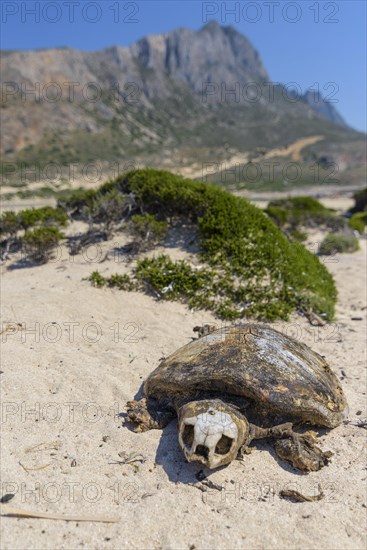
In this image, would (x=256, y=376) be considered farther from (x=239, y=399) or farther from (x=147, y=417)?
(x=147, y=417)

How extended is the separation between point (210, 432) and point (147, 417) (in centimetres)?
120

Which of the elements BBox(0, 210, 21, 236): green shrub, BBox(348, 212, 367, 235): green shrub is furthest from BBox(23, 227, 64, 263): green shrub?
BBox(348, 212, 367, 235): green shrub

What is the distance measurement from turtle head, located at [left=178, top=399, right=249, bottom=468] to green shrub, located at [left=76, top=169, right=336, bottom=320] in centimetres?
358

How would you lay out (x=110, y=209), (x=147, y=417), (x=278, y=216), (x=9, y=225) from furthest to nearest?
1. (x=278, y=216)
2. (x=9, y=225)
3. (x=110, y=209)
4. (x=147, y=417)

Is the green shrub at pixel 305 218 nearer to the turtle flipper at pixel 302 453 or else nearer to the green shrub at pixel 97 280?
the green shrub at pixel 97 280

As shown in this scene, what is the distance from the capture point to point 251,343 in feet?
15.2

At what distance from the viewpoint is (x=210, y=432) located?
348 centimetres

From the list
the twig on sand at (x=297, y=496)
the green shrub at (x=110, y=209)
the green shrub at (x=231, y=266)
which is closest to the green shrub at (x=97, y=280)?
the green shrub at (x=231, y=266)

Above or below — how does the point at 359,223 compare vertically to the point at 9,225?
below

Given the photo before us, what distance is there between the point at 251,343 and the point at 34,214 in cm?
805

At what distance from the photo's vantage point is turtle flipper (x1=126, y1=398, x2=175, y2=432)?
446 cm

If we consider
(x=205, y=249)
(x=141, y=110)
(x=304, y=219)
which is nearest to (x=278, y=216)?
(x=304, y=219)

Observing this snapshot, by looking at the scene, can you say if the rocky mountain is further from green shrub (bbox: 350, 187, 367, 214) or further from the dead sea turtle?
the dead sea turtle

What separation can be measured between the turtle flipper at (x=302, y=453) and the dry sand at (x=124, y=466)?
0.08 meters
